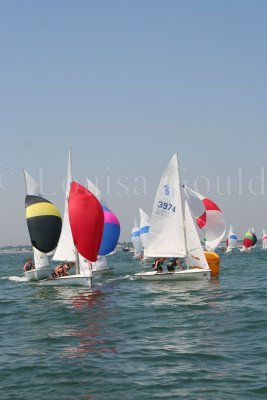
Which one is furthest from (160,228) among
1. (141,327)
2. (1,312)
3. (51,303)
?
(141,327)

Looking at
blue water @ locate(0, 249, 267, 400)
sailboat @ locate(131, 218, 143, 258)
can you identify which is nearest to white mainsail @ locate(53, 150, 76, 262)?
blue water @ locate(0, 249, 267, 400)

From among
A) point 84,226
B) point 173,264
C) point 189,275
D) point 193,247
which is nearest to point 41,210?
point 84,226

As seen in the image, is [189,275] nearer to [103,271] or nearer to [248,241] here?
[103,271]

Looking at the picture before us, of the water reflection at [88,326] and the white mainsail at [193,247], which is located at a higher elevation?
the white mainsail at [193,247]

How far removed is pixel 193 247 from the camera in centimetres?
3019

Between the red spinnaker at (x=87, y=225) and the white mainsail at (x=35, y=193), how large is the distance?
29.0 feet

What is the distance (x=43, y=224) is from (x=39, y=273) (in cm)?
404

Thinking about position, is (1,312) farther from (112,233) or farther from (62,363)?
(112,233)

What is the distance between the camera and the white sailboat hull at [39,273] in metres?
35.2

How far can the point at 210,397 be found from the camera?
1016 centimetres

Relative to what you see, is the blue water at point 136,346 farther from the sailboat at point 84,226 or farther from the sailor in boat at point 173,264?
the sailor in boat at point 173,264

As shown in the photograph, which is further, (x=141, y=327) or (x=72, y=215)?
(x=72, y=215)

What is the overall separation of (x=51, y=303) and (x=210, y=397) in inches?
575

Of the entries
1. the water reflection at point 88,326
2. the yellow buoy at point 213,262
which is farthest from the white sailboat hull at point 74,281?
the yellow buoy at point 213,262
